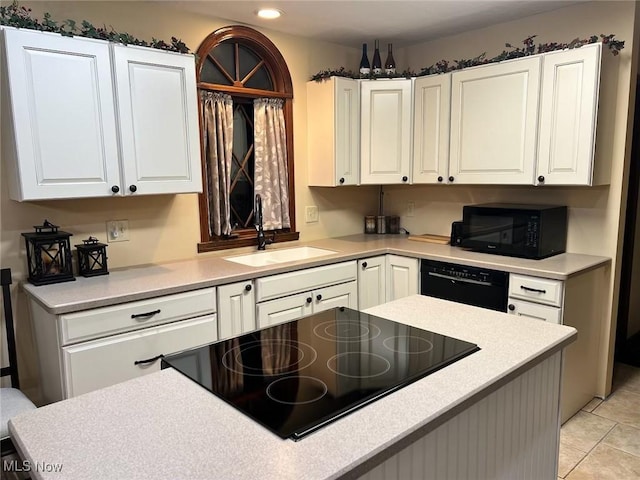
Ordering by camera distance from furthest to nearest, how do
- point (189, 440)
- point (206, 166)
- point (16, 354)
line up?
point (206, 166), point (16, 354), point (189, 440)

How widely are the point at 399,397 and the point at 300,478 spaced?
0.38m

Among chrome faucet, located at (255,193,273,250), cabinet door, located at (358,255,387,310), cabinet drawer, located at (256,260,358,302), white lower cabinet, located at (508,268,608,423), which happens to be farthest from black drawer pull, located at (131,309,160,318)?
white lower cabinet, located at (508,268,608,423)

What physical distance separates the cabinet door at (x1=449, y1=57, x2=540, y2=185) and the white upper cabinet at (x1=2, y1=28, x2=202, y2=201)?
174cm

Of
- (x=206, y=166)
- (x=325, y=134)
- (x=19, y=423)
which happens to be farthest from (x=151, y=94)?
(x=19, y=423)

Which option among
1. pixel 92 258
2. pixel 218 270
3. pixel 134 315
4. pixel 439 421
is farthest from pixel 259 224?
pixel 439 421

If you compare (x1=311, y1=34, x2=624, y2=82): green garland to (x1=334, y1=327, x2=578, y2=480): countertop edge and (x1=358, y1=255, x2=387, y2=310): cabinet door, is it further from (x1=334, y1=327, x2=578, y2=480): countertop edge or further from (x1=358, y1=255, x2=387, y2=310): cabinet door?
(x1=334, y1=327, x2=578, y2=480): countertop edge

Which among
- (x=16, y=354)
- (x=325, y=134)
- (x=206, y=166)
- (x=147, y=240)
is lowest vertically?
(x=16, y=354)

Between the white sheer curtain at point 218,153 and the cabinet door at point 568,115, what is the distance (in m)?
1.96

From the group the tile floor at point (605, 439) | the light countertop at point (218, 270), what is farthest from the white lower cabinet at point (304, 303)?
the tile floor at point (605, 439)

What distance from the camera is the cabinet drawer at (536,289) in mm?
2547

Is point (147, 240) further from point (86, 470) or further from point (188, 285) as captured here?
point (86, 470)

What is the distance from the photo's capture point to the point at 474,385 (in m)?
1.20

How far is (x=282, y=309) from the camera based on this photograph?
2.82m

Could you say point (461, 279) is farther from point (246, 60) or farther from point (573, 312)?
point (246, 60)
